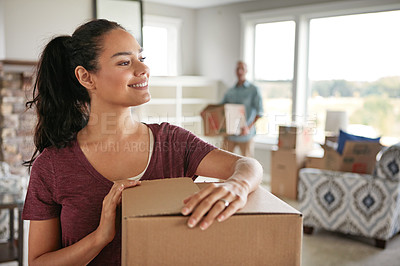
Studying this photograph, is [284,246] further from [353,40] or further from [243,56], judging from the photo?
[243,56]

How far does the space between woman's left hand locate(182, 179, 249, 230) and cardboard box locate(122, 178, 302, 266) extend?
0.04 feet

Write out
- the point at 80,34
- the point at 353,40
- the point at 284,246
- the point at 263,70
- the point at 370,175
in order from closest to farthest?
the point at 284,246
the point at 80,34
the point at 370,175
the point at 353,40
the point at 263,70

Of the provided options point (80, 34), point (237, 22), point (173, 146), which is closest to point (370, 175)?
point (173, 146)

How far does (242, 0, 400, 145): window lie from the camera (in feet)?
15.7

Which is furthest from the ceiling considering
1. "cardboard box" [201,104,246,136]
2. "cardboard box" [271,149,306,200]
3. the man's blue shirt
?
"cardboard box" [271,149,306,200]

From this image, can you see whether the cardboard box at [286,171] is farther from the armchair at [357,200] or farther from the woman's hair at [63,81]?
the woman's hair at [63,81]

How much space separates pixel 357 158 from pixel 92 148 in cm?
285

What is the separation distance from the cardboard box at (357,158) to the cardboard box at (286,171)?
3.46ft

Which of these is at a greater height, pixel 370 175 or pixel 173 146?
pixel 173 146

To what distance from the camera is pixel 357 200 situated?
332 centimetres

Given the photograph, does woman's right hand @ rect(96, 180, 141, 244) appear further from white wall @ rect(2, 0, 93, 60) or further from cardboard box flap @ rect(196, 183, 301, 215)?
white wall @ rect(2, 0, 93, 60)

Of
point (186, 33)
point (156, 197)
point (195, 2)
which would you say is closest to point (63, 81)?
point (156, 197)

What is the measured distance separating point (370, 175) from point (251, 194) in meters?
2.93

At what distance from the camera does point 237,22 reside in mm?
6082
